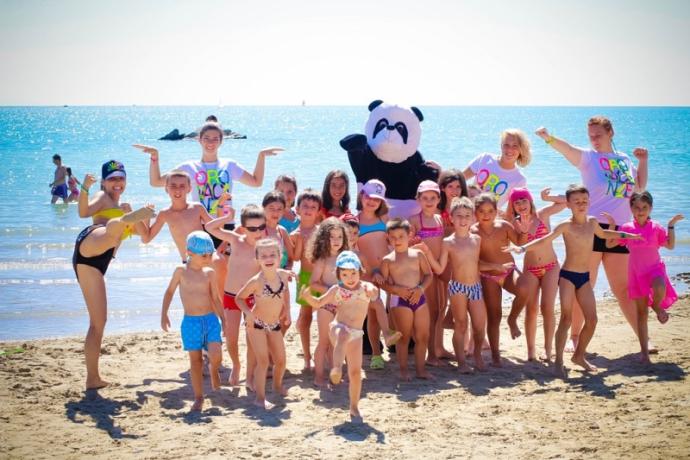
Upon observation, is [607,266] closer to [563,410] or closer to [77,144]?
[563,410]

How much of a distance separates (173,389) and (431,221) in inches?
112

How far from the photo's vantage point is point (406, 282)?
656 centimetres

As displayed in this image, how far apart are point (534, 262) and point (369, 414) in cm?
229

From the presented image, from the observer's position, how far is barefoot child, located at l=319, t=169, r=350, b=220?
723cm

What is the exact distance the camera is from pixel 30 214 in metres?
18.9

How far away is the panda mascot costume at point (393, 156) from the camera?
7.70m

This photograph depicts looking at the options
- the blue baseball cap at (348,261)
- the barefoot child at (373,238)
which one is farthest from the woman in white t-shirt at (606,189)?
the blue baseball cap at (348,261)

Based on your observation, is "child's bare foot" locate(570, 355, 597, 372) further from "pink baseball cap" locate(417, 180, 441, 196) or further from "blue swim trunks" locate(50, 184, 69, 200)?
"blue swim trunks" locate(50, 184, 69, 200)

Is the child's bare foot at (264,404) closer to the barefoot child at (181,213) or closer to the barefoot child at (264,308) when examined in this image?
the barefoot child at (264,308)

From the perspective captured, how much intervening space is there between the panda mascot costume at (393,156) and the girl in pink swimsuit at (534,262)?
1.10m

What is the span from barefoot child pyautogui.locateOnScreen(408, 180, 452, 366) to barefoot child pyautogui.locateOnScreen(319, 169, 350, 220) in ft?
2.29

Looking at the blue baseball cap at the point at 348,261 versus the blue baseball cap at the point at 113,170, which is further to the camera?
the blue baseball cap at the point at 113,170

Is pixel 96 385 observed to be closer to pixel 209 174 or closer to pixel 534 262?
pixel 209 174

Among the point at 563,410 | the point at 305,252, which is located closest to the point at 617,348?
the point at 563,410
